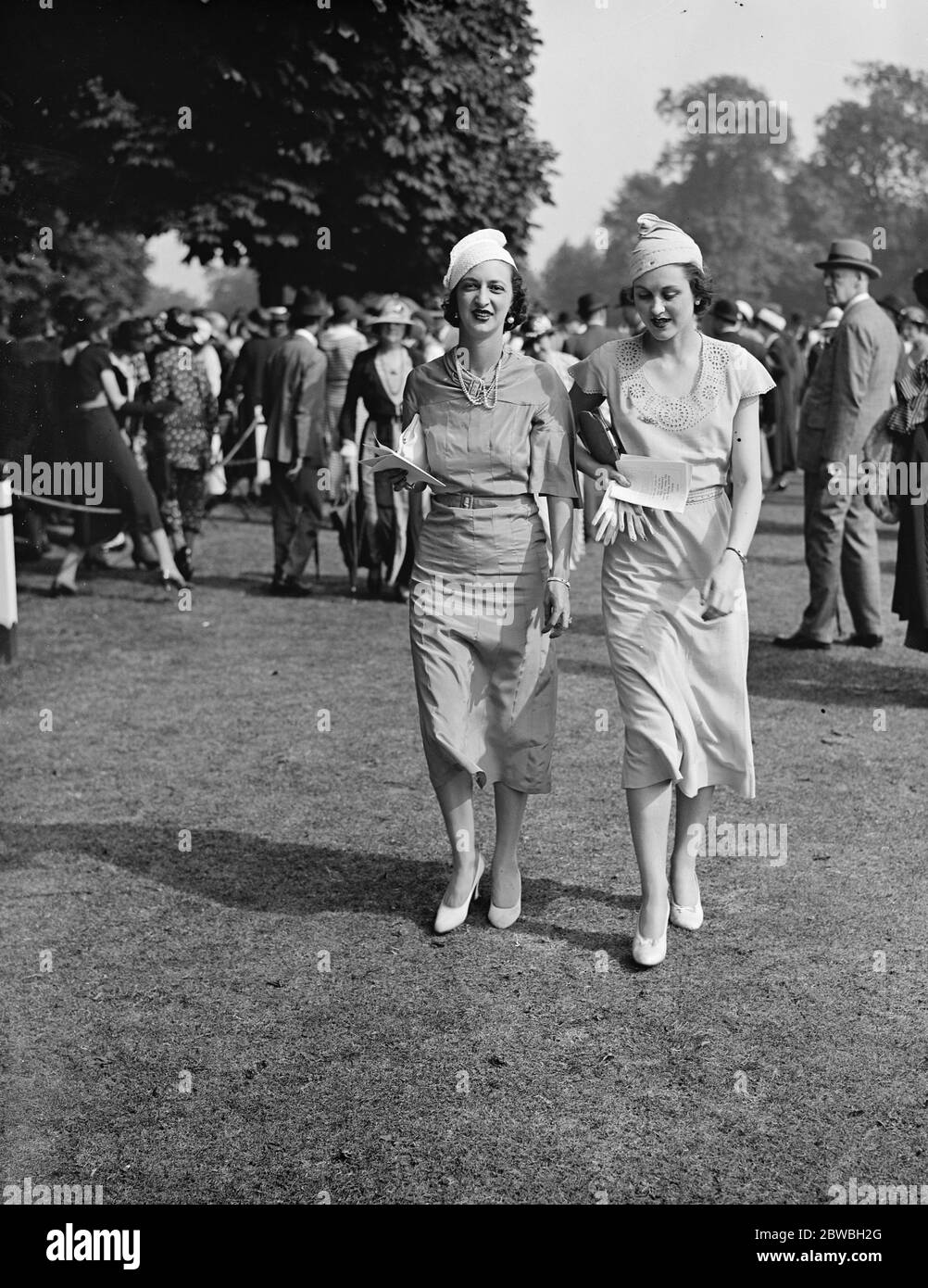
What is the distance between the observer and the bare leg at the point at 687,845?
5137 mm

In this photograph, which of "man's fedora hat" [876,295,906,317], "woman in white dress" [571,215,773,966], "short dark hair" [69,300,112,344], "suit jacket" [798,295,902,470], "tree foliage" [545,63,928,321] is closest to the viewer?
"woman in white dress" [571,215,773,966]

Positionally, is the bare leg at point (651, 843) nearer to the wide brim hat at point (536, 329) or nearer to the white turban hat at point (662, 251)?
the white turban hat at point (662, 251)

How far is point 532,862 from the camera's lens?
5.98 meters

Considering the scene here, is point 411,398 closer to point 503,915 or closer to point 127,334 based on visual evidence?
point 503,915

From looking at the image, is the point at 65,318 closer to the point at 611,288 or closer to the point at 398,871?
the point at 398,871

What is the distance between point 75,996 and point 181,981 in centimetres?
31

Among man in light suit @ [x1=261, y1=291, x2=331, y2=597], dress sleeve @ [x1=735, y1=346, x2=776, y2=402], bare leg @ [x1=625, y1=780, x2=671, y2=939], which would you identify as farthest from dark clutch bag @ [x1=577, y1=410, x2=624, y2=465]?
man in light suit @ [x1=261, y1=291, x2=331, y2=597]

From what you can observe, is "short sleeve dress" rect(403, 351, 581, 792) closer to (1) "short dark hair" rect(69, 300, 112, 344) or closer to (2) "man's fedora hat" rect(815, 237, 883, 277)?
(2) "man's fedora hat" rect(815, 237, 883, 277)

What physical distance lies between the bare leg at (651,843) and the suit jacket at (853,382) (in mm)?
5391

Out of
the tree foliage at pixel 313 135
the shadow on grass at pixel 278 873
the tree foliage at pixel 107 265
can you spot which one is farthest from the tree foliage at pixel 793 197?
the shadow on grass at pixel 278 873

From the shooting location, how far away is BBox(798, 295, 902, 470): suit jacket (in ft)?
31.7

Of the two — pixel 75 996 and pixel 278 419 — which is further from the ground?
pixel 278 419

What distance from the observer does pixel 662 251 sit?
15.1 feet
